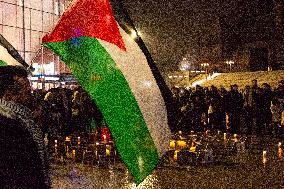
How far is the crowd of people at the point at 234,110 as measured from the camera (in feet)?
53.7

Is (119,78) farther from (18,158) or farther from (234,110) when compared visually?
(234,110)

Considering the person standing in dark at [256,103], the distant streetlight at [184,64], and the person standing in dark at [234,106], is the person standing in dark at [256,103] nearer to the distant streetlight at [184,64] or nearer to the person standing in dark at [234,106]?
the person standing in dark at [234,106]

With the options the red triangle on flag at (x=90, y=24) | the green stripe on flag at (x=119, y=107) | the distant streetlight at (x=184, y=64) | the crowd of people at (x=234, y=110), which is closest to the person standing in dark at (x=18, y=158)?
the green stripe on flag at (x=119, y=107)

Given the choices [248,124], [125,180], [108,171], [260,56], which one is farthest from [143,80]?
[260,56]

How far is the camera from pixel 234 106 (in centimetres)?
1720

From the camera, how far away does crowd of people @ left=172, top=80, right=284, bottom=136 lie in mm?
16359

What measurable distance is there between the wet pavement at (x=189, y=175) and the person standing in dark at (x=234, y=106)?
5.18 metres

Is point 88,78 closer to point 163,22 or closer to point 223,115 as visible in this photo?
point 223,115

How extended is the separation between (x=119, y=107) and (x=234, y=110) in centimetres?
1354

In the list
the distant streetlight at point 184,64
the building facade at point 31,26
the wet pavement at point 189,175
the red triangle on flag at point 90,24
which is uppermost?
the building facade at point 31,26

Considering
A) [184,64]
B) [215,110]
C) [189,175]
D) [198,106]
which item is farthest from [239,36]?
[189,175]

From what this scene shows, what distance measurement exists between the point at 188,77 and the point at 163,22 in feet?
44.6

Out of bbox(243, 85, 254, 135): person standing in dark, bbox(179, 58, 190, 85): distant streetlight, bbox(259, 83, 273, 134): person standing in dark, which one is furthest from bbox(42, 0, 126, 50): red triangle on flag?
bbox(179, 58, 190, 85): distant streetlight

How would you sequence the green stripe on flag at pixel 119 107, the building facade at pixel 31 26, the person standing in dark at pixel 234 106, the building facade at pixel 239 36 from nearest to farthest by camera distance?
1. the green stripe on flag at pixel 119 107
2. the person standing in dark at pixel 234 106
3. the building facade at pixel 239 36
4. the building facade at pixel 31 26
